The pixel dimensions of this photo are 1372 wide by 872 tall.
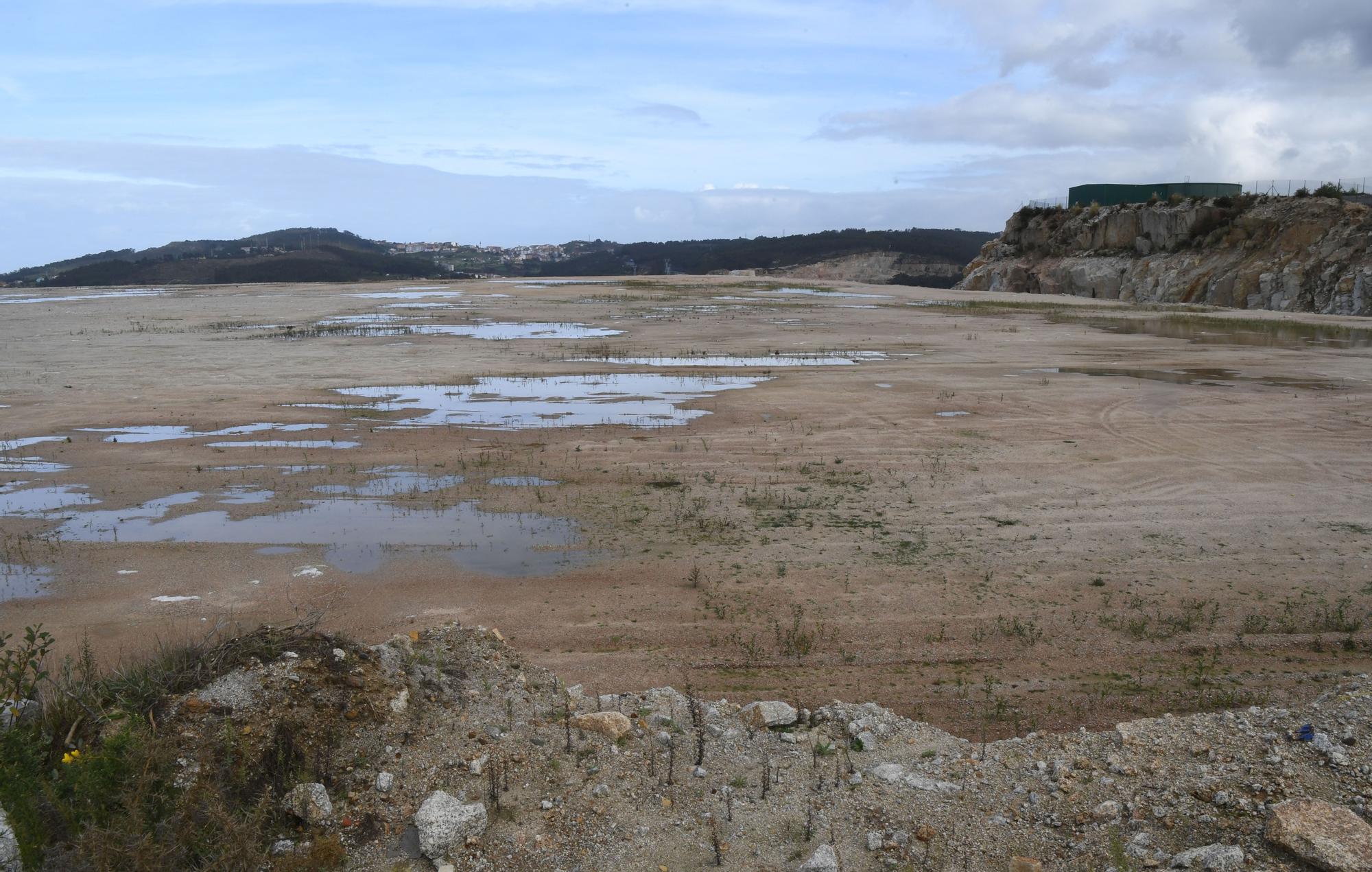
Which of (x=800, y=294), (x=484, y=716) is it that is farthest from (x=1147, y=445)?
(x=800, y=294)

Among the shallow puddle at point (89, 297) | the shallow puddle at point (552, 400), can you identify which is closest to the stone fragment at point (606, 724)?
the shallow puddle at point (552, 400)

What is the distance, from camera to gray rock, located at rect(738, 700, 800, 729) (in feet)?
20.1

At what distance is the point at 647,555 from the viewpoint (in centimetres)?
1021

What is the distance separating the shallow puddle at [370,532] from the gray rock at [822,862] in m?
5.59

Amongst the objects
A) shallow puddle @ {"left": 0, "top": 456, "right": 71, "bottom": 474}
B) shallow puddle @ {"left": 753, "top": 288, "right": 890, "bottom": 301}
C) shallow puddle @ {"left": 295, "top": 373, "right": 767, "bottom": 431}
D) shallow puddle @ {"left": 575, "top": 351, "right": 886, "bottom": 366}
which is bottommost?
shallow puddle @ {"left": 0, "top": 456, "right": 71, "bottom": 474}

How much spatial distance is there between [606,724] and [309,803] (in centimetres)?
174

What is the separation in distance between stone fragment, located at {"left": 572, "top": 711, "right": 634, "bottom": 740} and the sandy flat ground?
137 centimetres

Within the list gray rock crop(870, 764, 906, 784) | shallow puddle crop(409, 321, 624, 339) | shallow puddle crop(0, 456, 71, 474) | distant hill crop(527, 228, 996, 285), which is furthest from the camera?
distant hill crop(527, 228, 996, 285)

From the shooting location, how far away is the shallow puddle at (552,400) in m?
17.1

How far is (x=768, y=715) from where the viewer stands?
616 centimetres

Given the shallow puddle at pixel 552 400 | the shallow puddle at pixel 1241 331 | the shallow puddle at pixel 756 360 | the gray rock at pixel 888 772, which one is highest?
the shallow puddle at pixel 1241 331

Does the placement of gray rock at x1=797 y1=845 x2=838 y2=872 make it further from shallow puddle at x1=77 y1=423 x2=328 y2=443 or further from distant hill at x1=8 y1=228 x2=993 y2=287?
distant hill at x1=8 y1=228 x2=993 y2=287

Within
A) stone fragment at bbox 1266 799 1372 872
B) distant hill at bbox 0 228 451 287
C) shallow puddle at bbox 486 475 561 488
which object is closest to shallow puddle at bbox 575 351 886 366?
shallow puddle at bbox 486 475 561 488

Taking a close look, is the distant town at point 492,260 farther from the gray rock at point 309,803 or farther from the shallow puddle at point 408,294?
the gray rock at point 309,803
